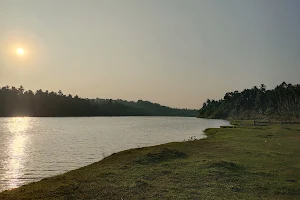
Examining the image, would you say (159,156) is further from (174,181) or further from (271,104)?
(271,104)

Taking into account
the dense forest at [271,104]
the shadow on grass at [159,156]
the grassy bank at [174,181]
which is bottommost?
the grassy bank at [174,181]

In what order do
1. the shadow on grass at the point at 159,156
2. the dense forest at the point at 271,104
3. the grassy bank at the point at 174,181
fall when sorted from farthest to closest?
the dense forest at the point at 271,104 → the shadow on grass at the point at 159,156 → the grassy bank at the point at 174,181

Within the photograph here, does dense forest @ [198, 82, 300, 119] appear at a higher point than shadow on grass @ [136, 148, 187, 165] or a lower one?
higher

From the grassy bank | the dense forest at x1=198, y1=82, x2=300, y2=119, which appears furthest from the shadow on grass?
the dense forest at x1=198, y1=82, x2=300, y2=119

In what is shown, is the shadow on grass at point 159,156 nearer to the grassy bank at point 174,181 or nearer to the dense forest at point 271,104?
the grassy bank at point 174,181

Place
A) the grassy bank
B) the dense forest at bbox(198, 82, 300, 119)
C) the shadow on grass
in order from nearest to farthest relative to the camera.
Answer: the grassy bank → the shadow on grass → the dense forest at bbox(198, 82, 300, 119)

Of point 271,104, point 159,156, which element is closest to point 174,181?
point 159,156

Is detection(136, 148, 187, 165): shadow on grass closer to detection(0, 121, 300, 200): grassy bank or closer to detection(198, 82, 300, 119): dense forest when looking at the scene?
detection(0, 121, 300, 200): grassy bank

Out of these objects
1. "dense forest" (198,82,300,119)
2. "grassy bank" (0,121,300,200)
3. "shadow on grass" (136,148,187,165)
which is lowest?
"grassy bank" (0,121,300,200)

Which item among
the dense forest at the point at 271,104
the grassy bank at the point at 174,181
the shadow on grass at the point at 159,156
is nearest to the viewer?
the grassy bank at the point at 174,181

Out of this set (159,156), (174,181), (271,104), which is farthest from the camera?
(271,104)

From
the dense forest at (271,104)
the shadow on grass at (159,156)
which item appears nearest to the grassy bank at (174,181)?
the shadow on grass at (159,156)

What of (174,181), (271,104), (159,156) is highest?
(271,104)

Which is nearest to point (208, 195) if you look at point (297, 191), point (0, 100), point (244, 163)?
point (297, 191)
